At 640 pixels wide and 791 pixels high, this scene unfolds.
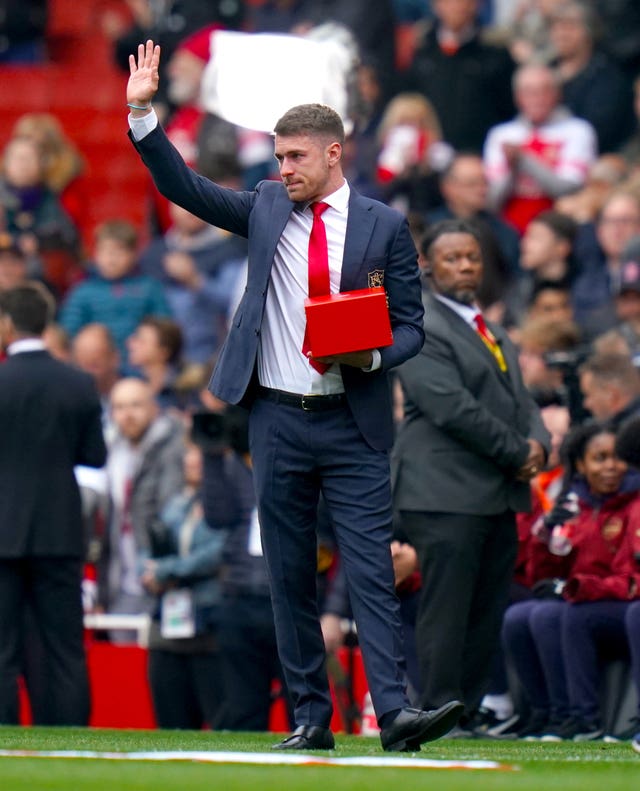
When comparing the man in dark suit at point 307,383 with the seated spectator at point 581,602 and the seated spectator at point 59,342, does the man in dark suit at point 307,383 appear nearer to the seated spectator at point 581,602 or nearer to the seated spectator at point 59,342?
the seated spectator at point 581,602

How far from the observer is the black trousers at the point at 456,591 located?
927 cm

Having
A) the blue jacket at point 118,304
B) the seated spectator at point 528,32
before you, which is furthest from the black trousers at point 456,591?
the seated spectator at point 528,32

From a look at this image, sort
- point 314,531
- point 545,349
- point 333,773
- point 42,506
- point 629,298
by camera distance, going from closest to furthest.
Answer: point 333,773, point 314,531, point 42,506, point 545,349, point 629,298

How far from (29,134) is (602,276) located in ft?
16.9

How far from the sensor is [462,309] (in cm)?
963

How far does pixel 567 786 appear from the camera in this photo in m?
→ 6.36

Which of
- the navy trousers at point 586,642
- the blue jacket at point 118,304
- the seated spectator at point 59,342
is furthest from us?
the blue jacket at point 118,304

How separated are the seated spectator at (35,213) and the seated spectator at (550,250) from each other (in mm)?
4291

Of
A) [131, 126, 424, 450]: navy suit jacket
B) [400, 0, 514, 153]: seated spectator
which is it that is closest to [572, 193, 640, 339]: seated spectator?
[400, 0, 514, 153]: seated spectator

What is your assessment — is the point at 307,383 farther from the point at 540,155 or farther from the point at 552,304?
the point at 540,155

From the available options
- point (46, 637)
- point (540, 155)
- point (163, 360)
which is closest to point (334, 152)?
point (46, 637)

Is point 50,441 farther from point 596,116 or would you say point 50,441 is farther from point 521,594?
point 596,116

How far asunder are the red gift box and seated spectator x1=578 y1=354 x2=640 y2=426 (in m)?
3.05

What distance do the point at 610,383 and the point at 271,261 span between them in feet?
10.6
